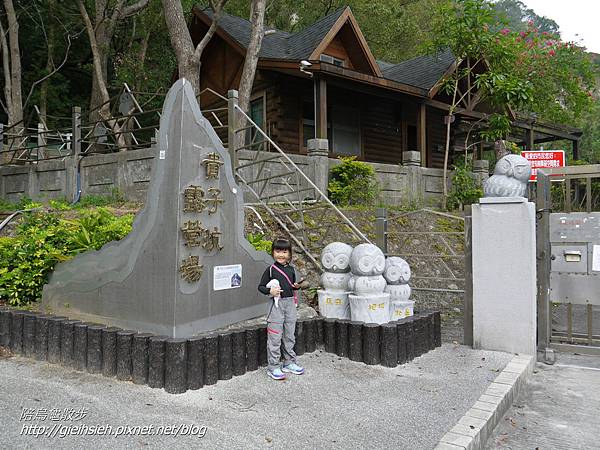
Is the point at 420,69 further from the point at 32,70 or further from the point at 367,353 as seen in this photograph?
the point at 32,70

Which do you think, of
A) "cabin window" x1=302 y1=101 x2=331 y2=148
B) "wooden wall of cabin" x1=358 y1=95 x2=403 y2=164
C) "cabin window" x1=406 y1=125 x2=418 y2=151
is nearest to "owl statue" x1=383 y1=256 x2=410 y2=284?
"cabin window" x1=302 y1=101 x2=331 y2=148

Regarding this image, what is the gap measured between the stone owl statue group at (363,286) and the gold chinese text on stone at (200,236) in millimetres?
1573

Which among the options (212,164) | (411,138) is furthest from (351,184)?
(411,138)

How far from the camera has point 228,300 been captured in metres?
5.49

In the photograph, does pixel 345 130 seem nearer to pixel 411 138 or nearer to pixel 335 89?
pixel 335 89

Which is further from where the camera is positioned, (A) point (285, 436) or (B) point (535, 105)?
(B) point (535, 105)

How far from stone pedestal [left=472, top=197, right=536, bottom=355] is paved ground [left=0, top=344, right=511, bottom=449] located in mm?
692

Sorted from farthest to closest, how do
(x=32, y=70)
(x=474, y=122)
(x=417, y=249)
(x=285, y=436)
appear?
(x=32, y=70)
(x=474, y=122)
(x=417, y=249)
(x=285, y=436)

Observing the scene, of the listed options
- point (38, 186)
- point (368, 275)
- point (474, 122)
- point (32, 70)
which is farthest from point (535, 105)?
point (32, 70)

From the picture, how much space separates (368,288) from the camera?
5.82 metres

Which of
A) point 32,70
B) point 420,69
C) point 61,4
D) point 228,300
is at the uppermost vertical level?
point 61,4

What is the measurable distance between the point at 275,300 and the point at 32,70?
24191mm

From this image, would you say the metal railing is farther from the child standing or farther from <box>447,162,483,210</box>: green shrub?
Result: <box>447,162,483,210</box>: green shrub

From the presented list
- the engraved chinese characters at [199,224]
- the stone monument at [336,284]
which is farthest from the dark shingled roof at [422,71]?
the engraved chinese characters at [199,224]
